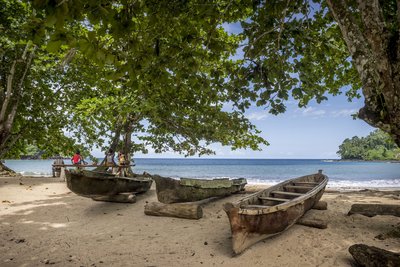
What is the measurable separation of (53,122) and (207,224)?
39.3 feet

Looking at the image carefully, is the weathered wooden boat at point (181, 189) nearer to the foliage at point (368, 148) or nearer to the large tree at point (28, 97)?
the large tree at point (28, 97)

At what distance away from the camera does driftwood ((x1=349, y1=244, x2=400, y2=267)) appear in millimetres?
4540

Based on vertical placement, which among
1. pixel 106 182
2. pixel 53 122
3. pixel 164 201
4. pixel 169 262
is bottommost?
pixel 169 262

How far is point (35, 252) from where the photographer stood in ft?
20.7

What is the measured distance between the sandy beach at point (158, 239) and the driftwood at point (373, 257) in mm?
320

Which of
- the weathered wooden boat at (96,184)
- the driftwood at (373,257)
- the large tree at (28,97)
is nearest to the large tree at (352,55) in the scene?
the driftwood at (373,257)

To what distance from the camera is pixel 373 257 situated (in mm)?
4797

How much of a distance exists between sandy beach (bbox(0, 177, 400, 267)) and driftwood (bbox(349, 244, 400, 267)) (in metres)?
0.32

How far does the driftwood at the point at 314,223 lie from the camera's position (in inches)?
271

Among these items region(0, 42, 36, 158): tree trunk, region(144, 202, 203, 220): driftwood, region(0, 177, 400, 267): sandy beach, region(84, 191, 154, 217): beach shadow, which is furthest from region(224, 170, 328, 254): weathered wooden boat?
region(0, 42, 36, 158): tree trunk

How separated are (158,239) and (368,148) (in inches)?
5677

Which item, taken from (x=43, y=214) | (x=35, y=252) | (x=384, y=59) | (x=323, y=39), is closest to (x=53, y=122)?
(x=43, y=214)

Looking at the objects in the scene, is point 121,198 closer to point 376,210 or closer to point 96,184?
point 96,184

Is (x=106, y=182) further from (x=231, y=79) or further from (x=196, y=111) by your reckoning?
(x=231, y=79)
